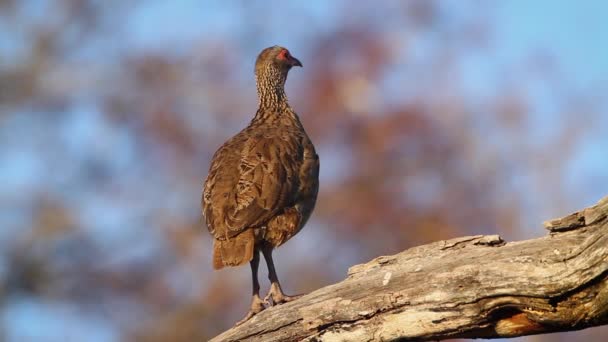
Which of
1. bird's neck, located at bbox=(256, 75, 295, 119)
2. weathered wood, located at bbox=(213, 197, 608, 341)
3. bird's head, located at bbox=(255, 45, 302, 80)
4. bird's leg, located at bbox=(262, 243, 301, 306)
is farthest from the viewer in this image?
bird's head, located at bbox=(255, 45, 302, 80)

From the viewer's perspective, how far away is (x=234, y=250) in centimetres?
790

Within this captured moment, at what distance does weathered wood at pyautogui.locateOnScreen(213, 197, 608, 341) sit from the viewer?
18.0ft

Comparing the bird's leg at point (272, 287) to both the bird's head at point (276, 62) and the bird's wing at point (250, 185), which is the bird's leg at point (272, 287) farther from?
the bird's head at point (276, 62)

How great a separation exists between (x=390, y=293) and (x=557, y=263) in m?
0.85

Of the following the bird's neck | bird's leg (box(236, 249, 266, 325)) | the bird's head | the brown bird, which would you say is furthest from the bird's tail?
the bird's head

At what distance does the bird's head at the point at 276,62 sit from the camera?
10164 millimetres

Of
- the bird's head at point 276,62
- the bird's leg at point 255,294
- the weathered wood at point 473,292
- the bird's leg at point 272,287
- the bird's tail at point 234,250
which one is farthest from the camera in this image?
the bird's head at point 276,62

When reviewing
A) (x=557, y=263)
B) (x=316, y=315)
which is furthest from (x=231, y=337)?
(x=557, y=263)

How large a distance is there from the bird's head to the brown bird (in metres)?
1.18

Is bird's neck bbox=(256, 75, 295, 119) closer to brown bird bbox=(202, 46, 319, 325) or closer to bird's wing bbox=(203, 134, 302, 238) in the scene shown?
brown bird bbox=(202, 46, 319, 325)

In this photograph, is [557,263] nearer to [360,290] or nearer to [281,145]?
[360,290]

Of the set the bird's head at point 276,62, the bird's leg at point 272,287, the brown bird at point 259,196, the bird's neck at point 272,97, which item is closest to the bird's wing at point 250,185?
the brown bird at point 259,196

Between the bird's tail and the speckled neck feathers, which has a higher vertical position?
the speckled neck feathers

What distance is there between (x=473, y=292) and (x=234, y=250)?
8.05ft
